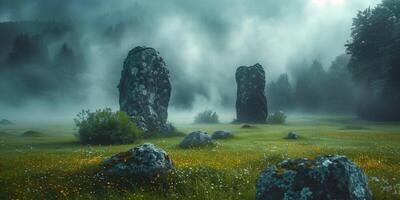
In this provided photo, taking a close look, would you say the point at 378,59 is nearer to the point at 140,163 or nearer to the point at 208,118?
the point at 208,118

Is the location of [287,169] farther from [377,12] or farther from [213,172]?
[377,12]

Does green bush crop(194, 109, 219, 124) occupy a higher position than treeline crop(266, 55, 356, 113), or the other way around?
treeline crop(266, 55, 356, 113)

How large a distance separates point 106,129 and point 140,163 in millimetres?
20921

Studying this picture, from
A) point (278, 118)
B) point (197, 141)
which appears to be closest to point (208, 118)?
point (278, 118)

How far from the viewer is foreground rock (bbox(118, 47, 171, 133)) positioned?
48188 millimetres

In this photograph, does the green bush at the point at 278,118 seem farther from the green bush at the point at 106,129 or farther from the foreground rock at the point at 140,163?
the foreground rock at the point at 140,163

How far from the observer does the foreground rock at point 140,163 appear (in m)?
16.5

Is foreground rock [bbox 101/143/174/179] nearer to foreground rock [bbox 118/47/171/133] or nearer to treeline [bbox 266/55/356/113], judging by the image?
foreground rock [bbox 118/47/171/133]

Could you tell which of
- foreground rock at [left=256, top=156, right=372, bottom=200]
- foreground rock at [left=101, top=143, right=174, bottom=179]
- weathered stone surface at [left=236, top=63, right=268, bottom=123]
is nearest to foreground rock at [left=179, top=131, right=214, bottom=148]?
foreground rock at [left=101, top=143, right=174, bottom=179]

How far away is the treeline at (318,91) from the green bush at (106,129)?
96307 millimetres

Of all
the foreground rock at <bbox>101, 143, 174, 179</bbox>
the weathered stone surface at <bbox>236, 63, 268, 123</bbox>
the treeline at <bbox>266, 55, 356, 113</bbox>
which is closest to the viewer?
the foreground rock at <bbox>101, 143, 174, 179</bbox>

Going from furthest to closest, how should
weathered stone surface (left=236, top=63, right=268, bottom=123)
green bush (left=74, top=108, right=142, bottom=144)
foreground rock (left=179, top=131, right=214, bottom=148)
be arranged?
weathered stone surface (left=236, top=63, right=268, bottom=123), green bush (left=74, top=108, right=142, bottom=144), foreground rock (left=179, top=131, right=214, bottom=148)

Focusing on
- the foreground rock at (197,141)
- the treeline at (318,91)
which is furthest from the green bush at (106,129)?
the treeline at (318,91)

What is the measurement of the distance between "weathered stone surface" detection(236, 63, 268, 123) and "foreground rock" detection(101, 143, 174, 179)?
6426cm
